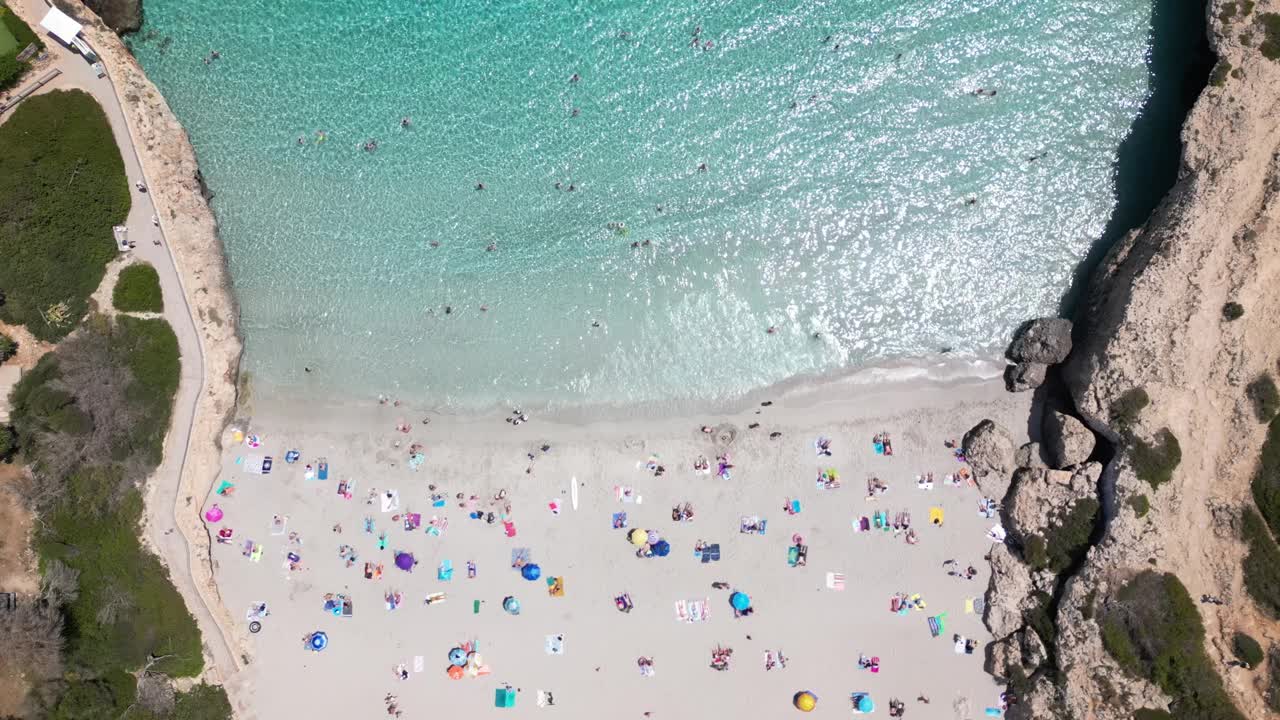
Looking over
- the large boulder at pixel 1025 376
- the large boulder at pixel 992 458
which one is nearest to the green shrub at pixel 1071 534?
the large boulder at pixel 992 458

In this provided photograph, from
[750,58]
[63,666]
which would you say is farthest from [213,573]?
[750,58]

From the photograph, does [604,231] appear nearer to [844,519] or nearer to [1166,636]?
[844,519]

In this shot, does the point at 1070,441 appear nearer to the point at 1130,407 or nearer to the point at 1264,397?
the point at 1130,407

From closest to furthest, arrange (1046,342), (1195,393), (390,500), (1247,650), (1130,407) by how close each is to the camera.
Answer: (1247,650) < (1195,393) < (1130,407) < (1046,342) < (390,500)

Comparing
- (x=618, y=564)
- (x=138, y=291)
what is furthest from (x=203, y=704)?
(x=618, y=564)

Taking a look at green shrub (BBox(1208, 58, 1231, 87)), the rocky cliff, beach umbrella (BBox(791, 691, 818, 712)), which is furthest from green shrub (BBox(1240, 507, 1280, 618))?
green shrub (BBox(1208, 58, 1231, 87))
